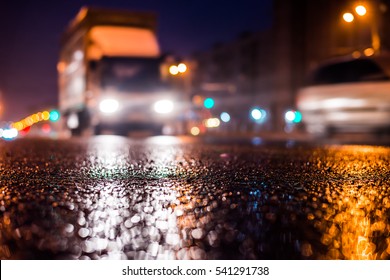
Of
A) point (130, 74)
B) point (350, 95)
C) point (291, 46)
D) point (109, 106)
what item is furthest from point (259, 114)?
point (350, 95)

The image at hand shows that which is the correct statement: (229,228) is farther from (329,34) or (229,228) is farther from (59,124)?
(329,34)

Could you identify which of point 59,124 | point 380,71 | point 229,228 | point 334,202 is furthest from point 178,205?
point 59,124

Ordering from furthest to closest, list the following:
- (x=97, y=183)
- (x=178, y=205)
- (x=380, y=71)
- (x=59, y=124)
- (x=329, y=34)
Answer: (x=329, y=34) → (x=59, y=124) → (x=380, y=71) → (x=97, y=183) → (x=178, y=205)

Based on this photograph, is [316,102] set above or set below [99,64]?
below

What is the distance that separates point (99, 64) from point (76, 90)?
2.94m

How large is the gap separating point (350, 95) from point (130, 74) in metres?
8.56

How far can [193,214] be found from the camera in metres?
3.28

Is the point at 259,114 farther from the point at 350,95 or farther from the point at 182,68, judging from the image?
the point at 350,95

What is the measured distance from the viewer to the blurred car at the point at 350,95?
12.0m

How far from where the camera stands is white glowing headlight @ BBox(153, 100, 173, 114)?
63.6 ft

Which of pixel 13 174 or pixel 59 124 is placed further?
pixel 59 124

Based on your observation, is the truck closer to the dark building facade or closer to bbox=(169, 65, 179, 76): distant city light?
bbox=(169, 65, 179, 76): distant city light

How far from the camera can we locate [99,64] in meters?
19.0
